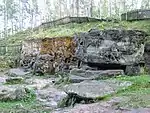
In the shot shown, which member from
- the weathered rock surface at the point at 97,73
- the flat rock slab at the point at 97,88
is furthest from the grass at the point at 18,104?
the weathered rock surface at the point at 97,73

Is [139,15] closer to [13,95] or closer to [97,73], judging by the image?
[97,73]

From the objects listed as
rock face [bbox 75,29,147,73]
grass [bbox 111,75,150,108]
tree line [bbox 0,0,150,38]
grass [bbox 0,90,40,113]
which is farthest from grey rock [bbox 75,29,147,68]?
tree line [bbox 0,0,150,38]

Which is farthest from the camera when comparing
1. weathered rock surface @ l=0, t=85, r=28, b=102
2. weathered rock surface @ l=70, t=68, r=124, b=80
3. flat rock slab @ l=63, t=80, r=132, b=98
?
weathered rock surface @ l=70, t=68, r=124, b=80

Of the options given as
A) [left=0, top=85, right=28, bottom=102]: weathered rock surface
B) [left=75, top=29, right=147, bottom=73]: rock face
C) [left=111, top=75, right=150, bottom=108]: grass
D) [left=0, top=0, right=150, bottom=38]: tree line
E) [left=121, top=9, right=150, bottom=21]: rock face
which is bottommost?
[left=0, top=85, right=28, bottom=102]: weathered rock surface

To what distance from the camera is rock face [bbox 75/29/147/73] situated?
65.5ft

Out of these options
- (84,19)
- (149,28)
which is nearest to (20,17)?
(84,19)

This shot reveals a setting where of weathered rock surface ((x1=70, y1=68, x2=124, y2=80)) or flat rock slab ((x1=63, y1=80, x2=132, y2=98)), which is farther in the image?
weathered rock surface ((x1=70, y1=68, x2=124, y2=80))

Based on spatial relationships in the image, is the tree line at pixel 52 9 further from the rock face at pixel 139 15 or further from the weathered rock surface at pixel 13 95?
the weathered rock surface at pixel 13 95

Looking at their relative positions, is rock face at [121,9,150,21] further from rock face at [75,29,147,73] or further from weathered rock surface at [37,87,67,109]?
weathered rock surface at [37,87,67,109]

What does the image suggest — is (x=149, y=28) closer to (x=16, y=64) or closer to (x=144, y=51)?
(x=144, y=51)

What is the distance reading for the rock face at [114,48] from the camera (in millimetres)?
19953

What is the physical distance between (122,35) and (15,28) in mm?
67639

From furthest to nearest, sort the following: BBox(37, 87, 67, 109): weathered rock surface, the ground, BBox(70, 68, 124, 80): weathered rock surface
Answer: BBox(70, 68, 124, 80): weathered rock surface
BBox(37, 87, 67, 109): weathered rock surface
the ground

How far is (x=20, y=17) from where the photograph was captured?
9044 centimetres
